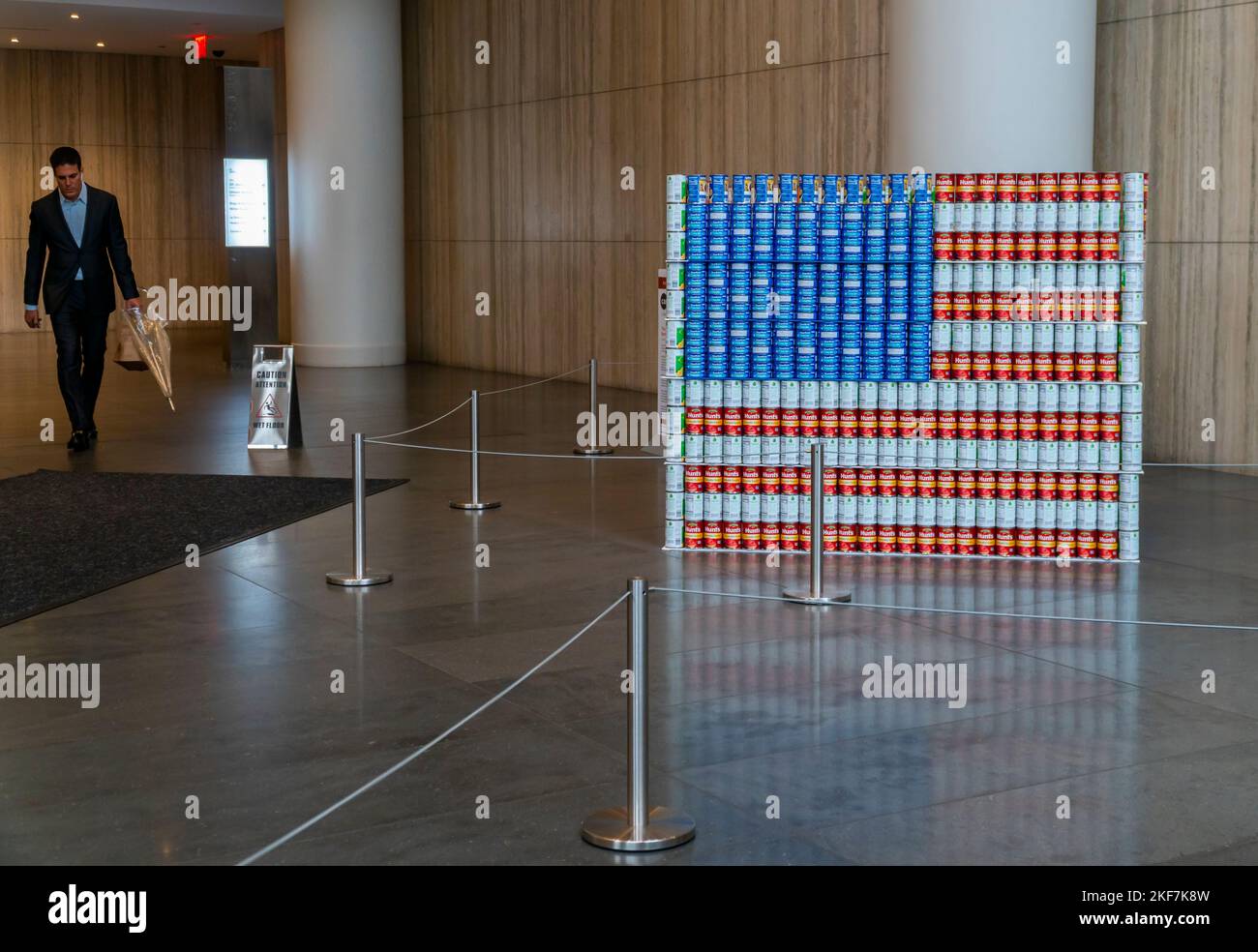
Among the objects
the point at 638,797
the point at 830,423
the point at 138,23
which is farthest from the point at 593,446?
the point at 138,23

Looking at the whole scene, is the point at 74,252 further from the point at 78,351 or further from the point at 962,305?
the point at 962,305

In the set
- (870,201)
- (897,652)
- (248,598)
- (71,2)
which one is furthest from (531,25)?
(897,652)

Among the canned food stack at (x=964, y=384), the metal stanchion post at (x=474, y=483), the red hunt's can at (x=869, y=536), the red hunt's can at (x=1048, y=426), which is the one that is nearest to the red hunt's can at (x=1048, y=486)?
the canned food stack at (x=964, y=384)

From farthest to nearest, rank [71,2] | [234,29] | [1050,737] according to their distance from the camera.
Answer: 1. [234,29]
2. [71,2]
3. [1050,737]

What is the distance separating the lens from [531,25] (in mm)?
16656

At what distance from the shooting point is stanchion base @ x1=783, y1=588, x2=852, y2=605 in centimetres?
651

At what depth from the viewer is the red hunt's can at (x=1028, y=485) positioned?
25.1 ft

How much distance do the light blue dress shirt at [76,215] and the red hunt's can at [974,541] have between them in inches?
261

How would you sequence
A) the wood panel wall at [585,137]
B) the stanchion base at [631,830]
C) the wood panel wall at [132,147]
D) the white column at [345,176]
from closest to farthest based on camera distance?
1. the stanchion base at [631,830]
2. the wood panel wall at [585,137]
3. the white column at [345,176]
4. the wood panel wall at [132,147]

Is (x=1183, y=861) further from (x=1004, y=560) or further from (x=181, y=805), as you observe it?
(x=1004, y=560)

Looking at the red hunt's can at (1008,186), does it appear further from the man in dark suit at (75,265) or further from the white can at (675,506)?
the man in dark suit at (75,265)

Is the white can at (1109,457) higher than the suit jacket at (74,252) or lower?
lower
